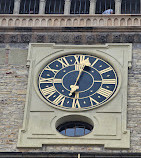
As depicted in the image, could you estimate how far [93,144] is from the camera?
24.3 meters

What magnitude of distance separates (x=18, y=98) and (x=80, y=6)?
415 centimetres

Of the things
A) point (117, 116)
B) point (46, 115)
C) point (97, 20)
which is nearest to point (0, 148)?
point (46, 115)

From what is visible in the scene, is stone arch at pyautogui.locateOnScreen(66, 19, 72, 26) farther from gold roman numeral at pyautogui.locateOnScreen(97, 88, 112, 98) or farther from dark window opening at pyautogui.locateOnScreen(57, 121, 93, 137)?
dark window opening at pyautogui.locateOnScreen(57, 121, 93, 137)

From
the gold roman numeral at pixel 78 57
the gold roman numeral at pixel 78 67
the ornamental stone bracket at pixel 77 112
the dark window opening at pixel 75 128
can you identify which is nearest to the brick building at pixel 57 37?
the ornamental stone bracket at pixel 77 112

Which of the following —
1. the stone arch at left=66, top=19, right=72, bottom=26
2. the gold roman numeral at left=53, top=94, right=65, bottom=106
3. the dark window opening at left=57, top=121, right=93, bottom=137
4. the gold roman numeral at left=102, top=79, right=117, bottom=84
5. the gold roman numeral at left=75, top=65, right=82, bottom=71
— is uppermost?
the stone arch at left=66, top=19, right=72, bottom=26

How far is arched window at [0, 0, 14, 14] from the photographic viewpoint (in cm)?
2839

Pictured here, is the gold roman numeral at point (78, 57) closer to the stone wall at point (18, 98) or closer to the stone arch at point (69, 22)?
→ the stone arch at point (69, 22)

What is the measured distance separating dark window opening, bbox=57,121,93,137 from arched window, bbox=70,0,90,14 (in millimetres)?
4333

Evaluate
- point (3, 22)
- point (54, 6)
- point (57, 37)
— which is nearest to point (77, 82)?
point (57, 37)

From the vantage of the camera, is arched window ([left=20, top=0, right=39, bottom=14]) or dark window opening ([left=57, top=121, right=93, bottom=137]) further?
arched window ([left=20, top=0, right=39, bottom=14])

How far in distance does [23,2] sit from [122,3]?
2809 mm

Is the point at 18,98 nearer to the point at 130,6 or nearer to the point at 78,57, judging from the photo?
the point at 78,57

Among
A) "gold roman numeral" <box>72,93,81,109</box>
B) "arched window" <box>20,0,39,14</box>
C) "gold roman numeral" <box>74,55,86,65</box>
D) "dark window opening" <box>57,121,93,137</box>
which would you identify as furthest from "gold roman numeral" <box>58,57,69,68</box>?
"arched window" <box>20,0,39,14</box>

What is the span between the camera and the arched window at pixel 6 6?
28391mm
